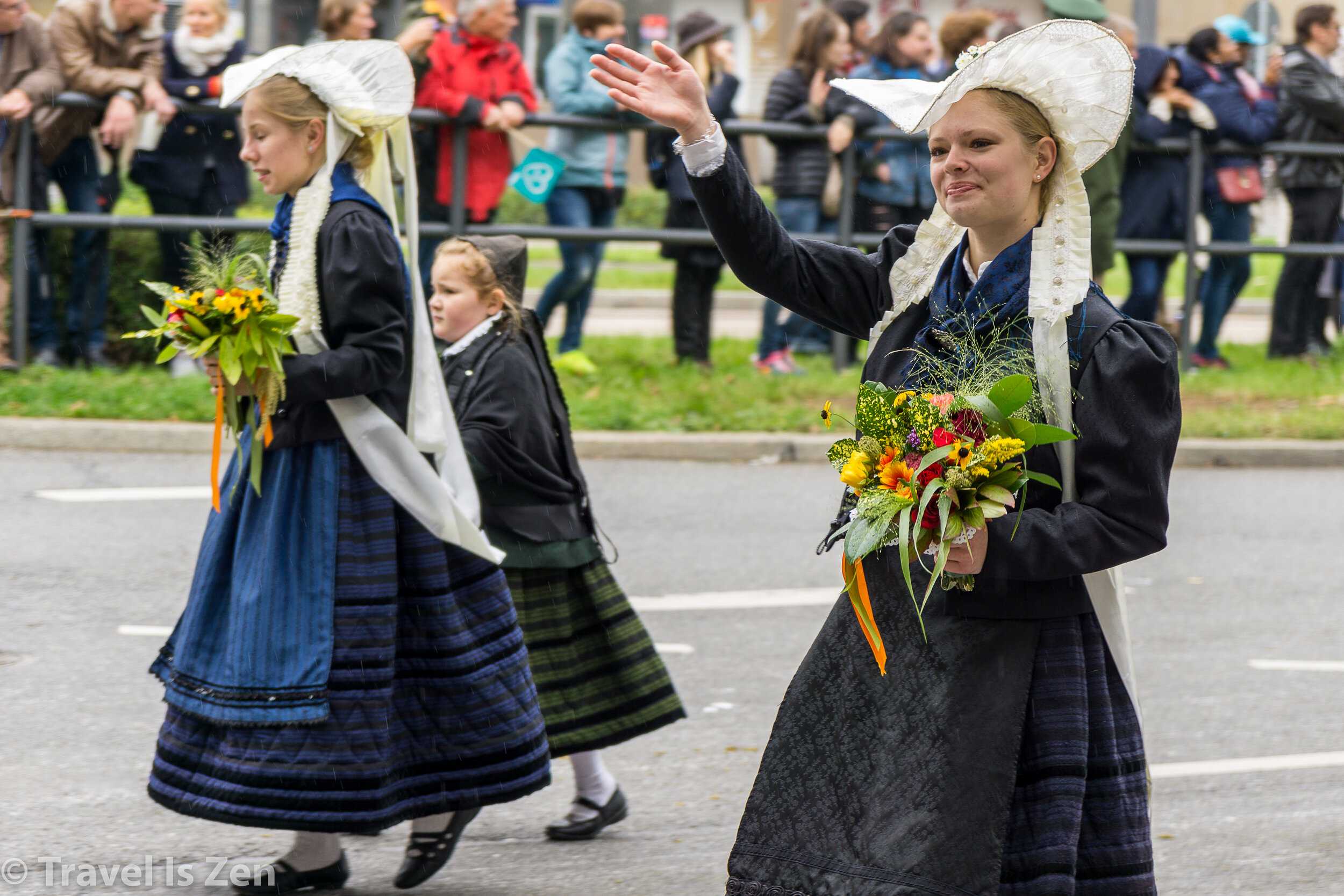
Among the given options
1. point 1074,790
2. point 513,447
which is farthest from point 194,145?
point 1074,790

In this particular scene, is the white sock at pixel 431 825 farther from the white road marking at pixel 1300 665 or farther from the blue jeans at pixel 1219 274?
the blue jeans at pixel 1219 274

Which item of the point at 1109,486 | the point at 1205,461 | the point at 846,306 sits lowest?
the point at 1205,461

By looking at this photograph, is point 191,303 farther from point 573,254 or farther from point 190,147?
point 573,254

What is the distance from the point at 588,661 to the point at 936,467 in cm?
205

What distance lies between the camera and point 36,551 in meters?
6.80

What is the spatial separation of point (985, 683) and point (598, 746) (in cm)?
190

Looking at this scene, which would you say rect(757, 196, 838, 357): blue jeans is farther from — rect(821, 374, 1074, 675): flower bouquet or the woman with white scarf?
rect(821, 374, 1074, 675): flower bouquet

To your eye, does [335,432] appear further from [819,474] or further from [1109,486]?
[819,474]

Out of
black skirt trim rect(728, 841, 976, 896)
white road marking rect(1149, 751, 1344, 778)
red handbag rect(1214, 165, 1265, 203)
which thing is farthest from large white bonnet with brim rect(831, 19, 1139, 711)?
red handbag rect(1214, 165, 1265, 203)

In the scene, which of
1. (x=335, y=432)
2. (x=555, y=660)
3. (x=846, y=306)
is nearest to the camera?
(x=846, y=306)

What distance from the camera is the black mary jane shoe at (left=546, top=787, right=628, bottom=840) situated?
14.5 ft

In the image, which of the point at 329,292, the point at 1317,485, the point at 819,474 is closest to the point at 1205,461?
the point at 1317,485

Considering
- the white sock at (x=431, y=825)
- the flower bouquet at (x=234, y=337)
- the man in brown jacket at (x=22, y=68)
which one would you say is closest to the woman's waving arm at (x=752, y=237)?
the flower bouquet at (x=234, y=337)

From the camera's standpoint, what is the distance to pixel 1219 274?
1227cm
